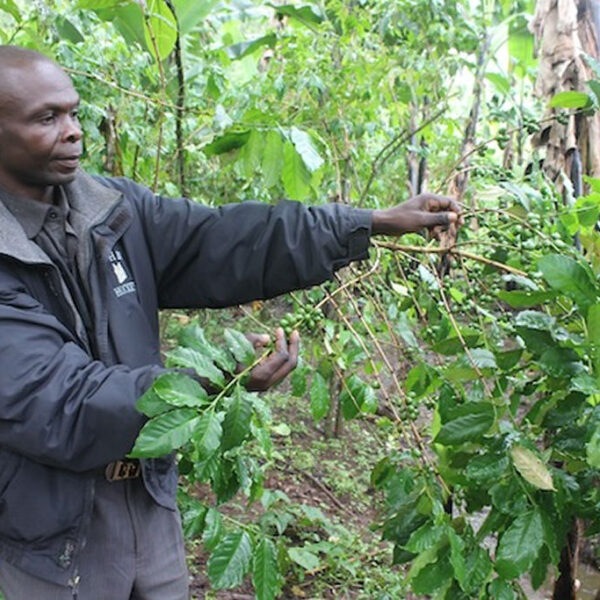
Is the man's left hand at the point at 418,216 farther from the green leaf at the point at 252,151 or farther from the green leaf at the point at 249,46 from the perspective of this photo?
the green leaf at the point at 249,46

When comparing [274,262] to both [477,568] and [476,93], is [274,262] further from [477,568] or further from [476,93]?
[476,93]

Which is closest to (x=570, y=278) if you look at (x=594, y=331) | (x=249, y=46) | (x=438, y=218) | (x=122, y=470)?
(x=594, y=331)

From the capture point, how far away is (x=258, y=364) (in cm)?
128

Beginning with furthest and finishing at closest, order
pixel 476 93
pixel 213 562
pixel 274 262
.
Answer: pixel 476 93 < pixel 274 262 < pixel 213 562

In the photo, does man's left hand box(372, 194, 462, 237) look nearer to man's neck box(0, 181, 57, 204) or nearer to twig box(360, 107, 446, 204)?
man's neck box(0, 181, 57, 204)

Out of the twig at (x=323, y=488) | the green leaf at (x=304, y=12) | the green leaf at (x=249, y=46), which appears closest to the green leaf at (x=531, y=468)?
the twig at (x=323, y=488)

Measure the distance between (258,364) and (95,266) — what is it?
519 millimetres

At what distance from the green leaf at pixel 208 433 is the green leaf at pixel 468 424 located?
482mm

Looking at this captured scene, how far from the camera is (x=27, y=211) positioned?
1.54 m

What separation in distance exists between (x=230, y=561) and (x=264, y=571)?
78 mm

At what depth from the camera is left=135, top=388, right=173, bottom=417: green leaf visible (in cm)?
119

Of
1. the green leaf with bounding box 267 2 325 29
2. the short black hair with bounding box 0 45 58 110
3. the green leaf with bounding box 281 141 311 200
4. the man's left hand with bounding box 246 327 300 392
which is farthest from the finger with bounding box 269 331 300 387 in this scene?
the green leaf with bounding box 267 2 325 29

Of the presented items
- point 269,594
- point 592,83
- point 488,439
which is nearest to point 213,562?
point 269,594

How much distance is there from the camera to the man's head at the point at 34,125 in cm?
151
